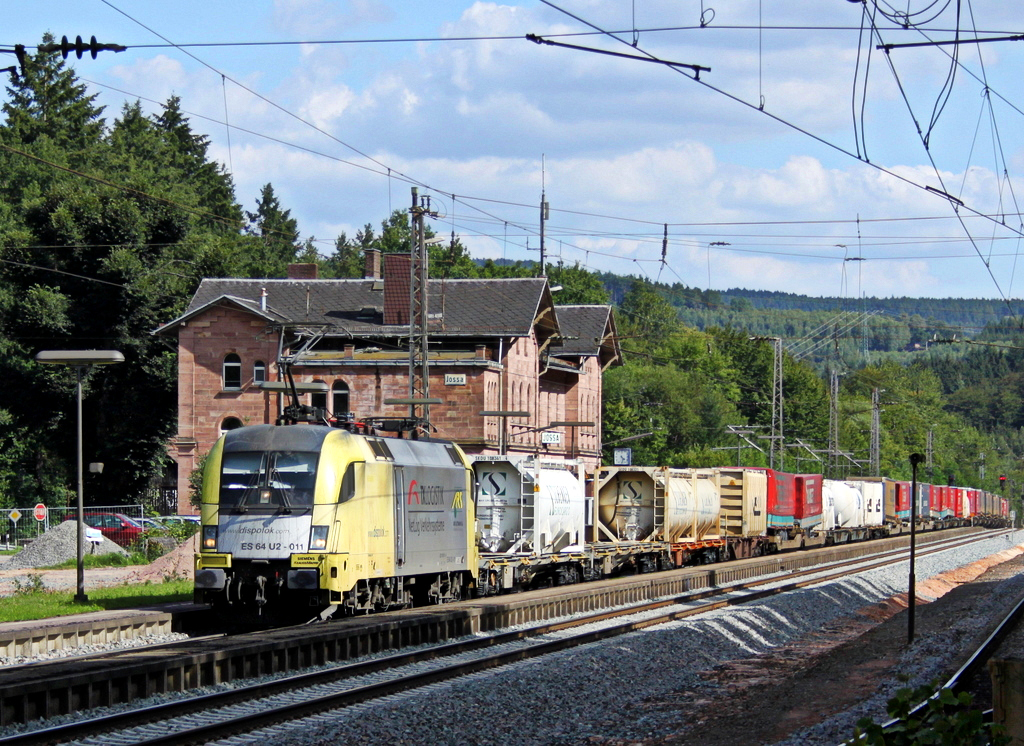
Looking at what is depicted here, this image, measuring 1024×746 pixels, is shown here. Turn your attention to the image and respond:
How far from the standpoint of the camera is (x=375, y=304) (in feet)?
191

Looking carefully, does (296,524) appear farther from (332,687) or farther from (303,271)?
(303,271)

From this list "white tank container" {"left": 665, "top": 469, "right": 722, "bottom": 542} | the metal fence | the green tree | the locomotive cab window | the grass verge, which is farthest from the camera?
the green tree

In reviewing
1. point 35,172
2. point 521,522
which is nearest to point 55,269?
point 35,172

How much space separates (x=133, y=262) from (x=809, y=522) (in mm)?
32286

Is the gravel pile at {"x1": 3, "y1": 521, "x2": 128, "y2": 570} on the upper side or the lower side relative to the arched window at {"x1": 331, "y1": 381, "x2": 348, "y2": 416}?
lower

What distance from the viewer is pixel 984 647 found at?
841 inches

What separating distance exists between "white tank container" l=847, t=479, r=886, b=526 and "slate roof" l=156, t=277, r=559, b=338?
18.2m

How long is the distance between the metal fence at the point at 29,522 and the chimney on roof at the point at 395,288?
12911mm

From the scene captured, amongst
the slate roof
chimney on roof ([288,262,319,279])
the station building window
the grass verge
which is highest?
chimney on roof ([288,262,319,279])

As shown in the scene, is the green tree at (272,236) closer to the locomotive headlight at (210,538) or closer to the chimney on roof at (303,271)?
the chimney on roof at (303,271)

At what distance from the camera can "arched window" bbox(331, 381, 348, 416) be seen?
55.4m

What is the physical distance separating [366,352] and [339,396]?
224cm

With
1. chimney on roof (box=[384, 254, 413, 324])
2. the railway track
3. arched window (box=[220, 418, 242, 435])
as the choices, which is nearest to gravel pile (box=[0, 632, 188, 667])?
the railway track

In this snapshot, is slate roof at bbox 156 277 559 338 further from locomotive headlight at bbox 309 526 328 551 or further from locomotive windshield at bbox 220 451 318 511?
locomotive headlight at bbox 309 526 328 551
